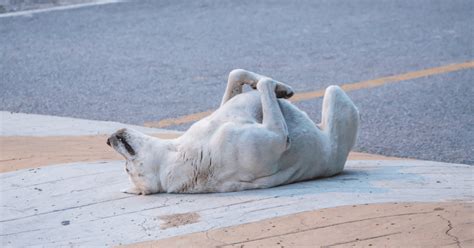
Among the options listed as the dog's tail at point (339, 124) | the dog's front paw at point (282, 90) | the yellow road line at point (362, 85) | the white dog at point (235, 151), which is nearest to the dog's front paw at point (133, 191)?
the white dog at point (235, 151)

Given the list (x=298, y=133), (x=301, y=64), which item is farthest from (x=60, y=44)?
(x=298, y=133)

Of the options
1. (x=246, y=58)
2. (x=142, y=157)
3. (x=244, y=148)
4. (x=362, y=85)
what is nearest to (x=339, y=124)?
(x=244, y=148)

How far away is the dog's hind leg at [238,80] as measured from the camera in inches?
245

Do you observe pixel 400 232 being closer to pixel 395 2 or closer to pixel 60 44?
pixel 60 44

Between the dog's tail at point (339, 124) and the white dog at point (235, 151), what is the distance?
0.45 feet

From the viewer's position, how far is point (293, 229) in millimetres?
5156

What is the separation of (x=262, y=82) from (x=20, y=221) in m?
1.58

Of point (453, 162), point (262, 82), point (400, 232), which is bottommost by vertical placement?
point (453, 162)

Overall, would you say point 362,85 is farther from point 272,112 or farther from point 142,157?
point 142,157

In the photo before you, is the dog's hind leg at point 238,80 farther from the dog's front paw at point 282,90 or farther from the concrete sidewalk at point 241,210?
the concrete sidewalk at point 241,210

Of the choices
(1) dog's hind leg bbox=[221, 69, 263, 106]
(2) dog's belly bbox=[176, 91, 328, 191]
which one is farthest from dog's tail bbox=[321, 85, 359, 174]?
(1) dog's hind leg bbox=[221, 69, 263, 106]

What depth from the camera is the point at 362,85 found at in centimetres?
1059

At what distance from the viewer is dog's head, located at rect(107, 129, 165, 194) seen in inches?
229

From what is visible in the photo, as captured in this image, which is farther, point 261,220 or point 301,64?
point 301,64
